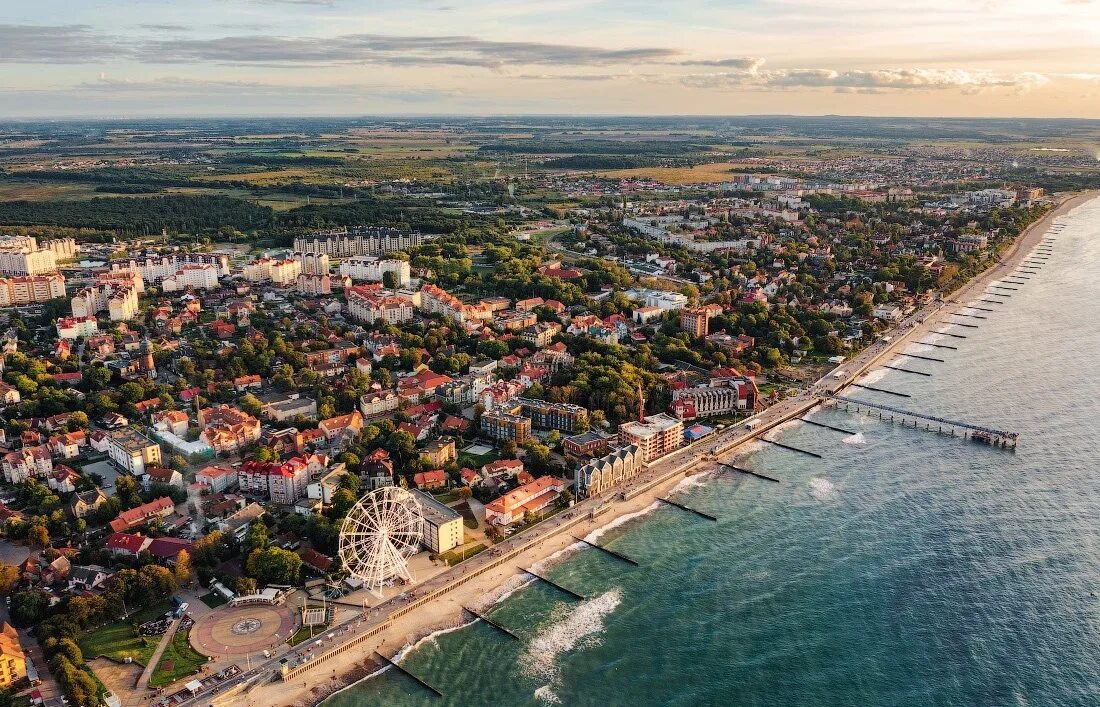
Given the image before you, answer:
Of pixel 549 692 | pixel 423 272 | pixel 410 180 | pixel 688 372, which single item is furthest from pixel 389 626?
pixel 410 180

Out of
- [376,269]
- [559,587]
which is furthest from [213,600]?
[376,269]

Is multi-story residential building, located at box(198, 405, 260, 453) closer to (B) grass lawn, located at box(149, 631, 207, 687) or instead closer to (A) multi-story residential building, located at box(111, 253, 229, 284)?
(B) grass lawn, located at box(149, 631, 207, 687)

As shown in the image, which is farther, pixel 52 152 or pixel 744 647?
pixel 52 152

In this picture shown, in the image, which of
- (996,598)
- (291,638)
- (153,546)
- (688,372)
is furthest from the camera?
(688,372)

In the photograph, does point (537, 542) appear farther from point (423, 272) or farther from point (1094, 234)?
point (1094, 234)

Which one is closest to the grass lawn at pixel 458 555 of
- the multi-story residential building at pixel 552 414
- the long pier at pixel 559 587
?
the long pier at pixel 559 587

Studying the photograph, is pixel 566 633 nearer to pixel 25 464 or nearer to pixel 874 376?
pixel 25 464

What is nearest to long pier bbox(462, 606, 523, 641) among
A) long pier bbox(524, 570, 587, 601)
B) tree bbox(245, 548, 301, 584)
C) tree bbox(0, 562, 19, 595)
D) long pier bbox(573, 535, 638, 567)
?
long pier bbox(524, 570, 587, 601)
